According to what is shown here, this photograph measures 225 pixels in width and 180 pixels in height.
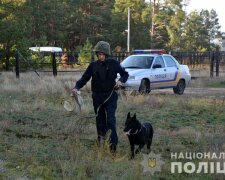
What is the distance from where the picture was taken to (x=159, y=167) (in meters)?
6.14

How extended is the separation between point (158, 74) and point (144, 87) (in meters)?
0.89

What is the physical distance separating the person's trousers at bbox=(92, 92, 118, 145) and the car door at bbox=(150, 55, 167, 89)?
9.32 m

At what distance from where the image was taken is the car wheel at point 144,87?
52.8 feet

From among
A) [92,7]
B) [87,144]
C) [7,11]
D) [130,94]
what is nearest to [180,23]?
[92,7]

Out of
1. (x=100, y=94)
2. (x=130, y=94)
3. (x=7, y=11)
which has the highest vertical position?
(x=7, y=11)

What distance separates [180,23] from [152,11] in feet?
14.1

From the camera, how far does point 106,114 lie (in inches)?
284

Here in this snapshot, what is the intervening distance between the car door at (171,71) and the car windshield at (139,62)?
977mm

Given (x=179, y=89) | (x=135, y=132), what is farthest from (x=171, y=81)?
(x=135, y=132)

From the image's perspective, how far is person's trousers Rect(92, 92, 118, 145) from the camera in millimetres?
7117

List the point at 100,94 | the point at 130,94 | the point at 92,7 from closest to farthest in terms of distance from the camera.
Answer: the point at 100,94 < the point at 130,94 < the point at 92,7

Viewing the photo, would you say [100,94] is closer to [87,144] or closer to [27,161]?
[87,144]

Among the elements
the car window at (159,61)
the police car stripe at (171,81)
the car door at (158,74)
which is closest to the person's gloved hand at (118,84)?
the car door at (158,74)

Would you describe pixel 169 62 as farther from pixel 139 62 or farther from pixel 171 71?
pixel 139 62
